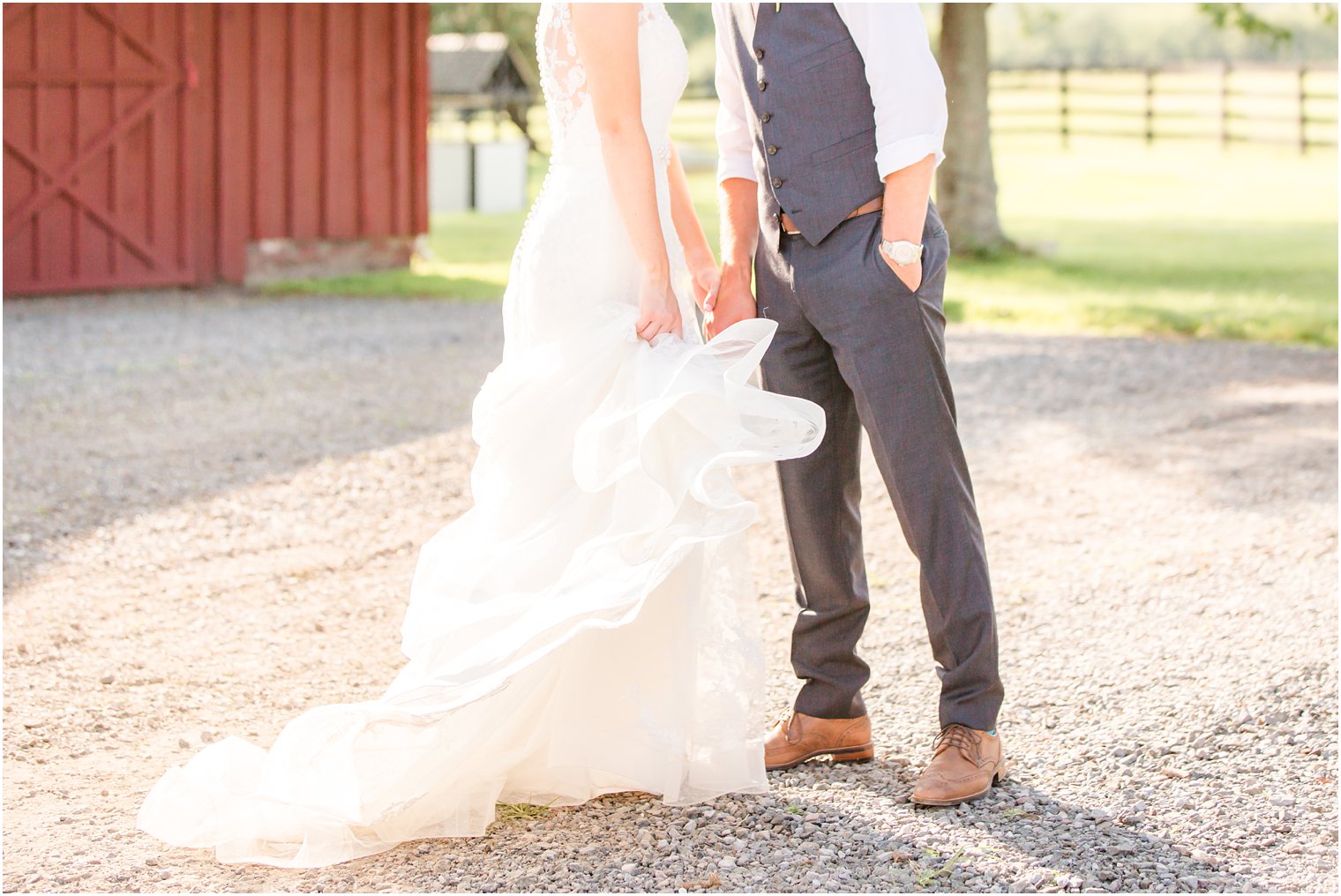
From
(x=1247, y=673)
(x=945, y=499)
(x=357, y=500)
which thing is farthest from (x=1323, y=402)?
(x=945, y=499)

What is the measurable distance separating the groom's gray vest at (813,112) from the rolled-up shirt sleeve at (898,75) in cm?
5

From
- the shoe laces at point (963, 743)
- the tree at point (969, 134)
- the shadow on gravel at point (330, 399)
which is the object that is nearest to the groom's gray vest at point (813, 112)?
the shoe laces at point (963, 743)

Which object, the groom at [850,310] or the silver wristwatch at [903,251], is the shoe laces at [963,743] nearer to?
the groom at [850,310]

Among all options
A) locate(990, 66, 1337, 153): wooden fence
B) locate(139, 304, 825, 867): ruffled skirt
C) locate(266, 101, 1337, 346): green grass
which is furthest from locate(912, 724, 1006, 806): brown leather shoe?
locate(990, 66, 1337, 153): wooden fence

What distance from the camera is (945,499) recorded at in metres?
2.94

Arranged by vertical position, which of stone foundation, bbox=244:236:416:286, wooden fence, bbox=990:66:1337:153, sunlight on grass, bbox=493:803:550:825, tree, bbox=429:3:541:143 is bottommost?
sunlight on grass, bbox=493:803:550:825

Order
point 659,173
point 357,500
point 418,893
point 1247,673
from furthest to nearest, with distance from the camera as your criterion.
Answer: point 357,500 < point 1247,673 < point 659,173 < point 418,893

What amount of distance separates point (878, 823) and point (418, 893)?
36.8 inches

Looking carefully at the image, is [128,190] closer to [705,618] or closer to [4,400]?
[4,400]

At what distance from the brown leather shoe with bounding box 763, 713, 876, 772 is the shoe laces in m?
0.24

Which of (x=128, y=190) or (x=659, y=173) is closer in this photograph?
(x=659, y=173)

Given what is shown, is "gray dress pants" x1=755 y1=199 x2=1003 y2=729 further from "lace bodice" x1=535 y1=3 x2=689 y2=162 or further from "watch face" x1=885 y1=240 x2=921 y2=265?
"lace bodice" x1=535 y1=3 x2=689 y2=162

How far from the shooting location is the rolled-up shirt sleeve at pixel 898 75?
275 centimetres

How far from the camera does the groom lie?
2.80m
